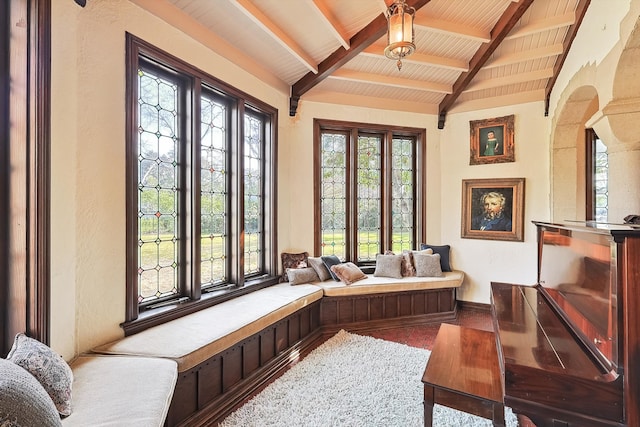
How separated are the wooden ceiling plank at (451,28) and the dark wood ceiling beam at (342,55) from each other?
46 centimetres

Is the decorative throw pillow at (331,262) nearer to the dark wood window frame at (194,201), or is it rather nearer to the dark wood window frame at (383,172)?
the dark wood window frame at (383,172)

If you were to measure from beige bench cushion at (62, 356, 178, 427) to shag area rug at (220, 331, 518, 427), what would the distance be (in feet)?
2.44

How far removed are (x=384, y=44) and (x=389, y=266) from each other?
2.86m

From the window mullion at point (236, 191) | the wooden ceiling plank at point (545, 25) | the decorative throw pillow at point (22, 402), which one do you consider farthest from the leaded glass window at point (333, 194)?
the decorative throw pillow at point (22, 402)

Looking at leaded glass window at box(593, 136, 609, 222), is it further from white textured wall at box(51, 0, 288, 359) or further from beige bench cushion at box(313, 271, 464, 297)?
white textured wall at box(51, 0, 288, 359)

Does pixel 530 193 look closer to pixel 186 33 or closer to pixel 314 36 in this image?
pixel 314 36

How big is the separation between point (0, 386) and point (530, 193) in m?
5.29

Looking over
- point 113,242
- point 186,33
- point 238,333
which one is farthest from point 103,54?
point 238,333

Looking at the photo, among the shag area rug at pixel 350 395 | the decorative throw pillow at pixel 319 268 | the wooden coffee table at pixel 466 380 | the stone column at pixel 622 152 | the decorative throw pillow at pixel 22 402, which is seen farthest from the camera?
the decorative throw pillow at pixel 319 268

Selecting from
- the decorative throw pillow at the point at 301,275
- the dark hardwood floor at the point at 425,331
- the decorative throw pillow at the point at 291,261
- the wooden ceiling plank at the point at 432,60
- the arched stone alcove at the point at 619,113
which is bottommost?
the dark hardwood floor at the point at 425,331

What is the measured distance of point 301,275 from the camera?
153 inches

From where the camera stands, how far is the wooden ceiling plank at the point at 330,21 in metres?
2.74

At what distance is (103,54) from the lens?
6.78 ft

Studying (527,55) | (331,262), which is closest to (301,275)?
(331,262)
